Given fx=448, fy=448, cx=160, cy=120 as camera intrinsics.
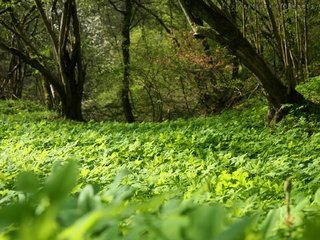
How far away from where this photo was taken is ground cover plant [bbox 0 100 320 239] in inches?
23.0

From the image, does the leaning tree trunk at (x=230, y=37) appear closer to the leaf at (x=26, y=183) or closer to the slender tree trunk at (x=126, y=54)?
the leaf at (x=26, y=183)

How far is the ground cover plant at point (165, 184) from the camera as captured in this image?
0.58 m

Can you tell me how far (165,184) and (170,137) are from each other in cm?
329

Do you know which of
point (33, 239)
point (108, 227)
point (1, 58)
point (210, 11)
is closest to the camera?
point (33, 239)

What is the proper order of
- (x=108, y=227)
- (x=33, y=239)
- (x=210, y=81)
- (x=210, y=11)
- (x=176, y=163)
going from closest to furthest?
(x=33, y=239)
(x=108, y=227)
(x=176, y=163)
(x=210, y=11)
(x=210, y=81)

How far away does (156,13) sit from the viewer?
1897cm

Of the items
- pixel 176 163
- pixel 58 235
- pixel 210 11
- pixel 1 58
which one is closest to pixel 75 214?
pixel 58 235

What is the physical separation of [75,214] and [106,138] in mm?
6713

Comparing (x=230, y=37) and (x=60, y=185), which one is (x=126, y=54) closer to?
(x=230, y=37)

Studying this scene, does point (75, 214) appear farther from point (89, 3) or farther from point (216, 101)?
point (89, 3)

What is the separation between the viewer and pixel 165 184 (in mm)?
3836

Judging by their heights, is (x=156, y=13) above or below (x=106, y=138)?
above

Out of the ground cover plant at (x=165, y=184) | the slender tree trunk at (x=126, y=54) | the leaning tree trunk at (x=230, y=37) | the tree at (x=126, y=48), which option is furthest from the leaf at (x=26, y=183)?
the tree at (x=126, y=48)

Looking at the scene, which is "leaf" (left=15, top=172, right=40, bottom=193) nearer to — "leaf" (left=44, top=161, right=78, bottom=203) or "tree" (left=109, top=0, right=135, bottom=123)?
"leaf" (left=44, top=161, right=78, bottom=203)
